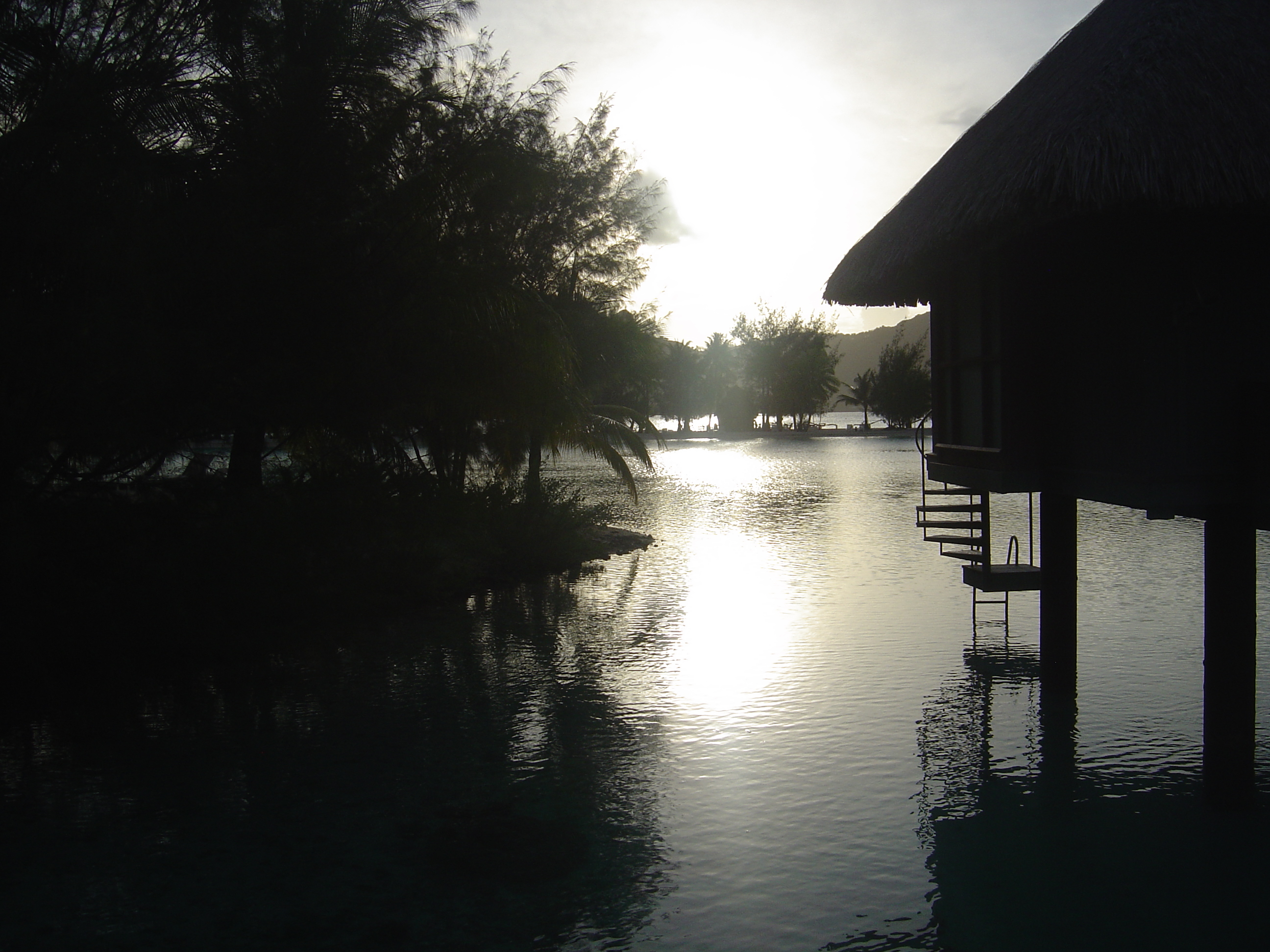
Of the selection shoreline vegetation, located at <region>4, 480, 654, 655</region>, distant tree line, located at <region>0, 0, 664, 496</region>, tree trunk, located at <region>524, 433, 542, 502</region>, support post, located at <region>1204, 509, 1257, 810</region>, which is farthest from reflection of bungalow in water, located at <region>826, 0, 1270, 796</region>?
tree trunk, located at <region>524, 433, 542, 502</region>

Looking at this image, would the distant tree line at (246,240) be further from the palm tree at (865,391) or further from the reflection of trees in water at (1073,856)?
the palm tree at (865,391)

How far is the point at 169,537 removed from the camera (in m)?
8.41

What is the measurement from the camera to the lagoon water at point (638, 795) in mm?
5238

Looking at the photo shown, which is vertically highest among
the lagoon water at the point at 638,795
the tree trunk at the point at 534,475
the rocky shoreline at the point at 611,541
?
the tree trunk at the point at 534,475

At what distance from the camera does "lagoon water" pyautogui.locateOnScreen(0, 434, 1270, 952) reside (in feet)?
17.2

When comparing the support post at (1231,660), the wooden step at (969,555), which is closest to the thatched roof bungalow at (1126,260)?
the support post at (1231,660)

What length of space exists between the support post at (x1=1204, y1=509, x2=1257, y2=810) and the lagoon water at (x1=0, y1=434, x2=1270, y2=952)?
248 millimetres

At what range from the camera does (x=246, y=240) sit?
318 inches

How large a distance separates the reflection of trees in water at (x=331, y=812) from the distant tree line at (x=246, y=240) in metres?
2.15

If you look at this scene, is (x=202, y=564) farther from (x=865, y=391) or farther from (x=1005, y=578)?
(x=865, y=391)

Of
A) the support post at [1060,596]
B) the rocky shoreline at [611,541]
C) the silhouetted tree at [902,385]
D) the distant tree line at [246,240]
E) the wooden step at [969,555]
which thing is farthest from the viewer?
the silhouetted tree at [902,385]

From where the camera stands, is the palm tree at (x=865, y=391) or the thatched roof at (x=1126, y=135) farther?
the palm tree at (x=865, y=391)

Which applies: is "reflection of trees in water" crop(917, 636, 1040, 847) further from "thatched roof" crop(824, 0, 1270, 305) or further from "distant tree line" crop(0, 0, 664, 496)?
"distant tree line" crop(0, 0, 664, 496)

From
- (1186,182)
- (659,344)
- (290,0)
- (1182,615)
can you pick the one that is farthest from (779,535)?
(1186,182)
